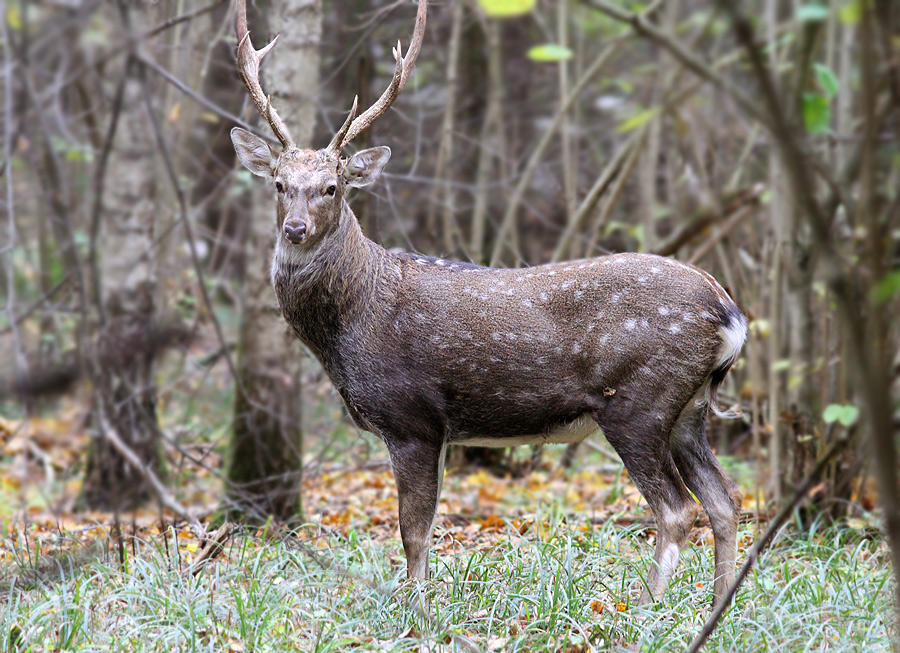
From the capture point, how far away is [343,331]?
17.0 feet

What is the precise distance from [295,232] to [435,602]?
6.55 ft

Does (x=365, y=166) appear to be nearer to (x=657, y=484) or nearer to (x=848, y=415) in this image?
(x=657, y=484)

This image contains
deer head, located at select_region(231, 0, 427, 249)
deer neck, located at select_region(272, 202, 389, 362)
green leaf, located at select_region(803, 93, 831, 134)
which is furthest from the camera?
deer neck, located at select_region(272, 202, 389, 362)

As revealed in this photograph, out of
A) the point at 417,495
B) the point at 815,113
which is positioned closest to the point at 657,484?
the point at 417,495

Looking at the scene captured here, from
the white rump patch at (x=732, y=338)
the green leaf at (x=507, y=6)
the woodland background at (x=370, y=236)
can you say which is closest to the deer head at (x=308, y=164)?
the woodland background at (x=370, y=236)

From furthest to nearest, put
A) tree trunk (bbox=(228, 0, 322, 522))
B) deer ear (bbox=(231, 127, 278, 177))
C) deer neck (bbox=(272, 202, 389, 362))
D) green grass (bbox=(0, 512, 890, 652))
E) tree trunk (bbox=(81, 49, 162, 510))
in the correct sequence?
tree trunk (bbox=(81, 49, 162, 510))
tree trunk (bbox=(228, 0, 322, 522))
deer ear (bbox=(231, 127, 278, 177))
deer neck (bbox=(272, 202, 389, 362))
green grass (bbox=(0, 512, 890, 652))

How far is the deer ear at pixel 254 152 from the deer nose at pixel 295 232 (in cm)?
66

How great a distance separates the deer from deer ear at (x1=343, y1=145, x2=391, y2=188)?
13 millimetres

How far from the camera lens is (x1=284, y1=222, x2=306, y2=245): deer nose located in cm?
482

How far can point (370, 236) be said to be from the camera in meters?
7.43

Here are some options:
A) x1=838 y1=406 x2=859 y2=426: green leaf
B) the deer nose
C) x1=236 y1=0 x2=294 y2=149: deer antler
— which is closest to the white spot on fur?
x1=838 y1=406 x2=859 y2=426: green leaf

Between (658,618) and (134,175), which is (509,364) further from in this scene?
(134,175)

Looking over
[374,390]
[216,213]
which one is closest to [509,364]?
[374,390]

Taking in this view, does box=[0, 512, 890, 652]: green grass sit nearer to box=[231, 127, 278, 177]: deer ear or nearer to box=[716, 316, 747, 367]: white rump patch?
box=[716, 316, 747, 367]: white rump patch
